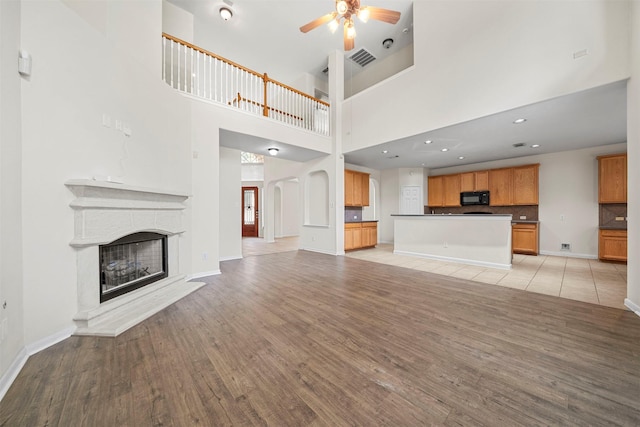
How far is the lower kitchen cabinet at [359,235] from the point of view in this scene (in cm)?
621

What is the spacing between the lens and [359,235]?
6.56 meters

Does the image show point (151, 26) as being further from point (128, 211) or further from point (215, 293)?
point (215, 293)

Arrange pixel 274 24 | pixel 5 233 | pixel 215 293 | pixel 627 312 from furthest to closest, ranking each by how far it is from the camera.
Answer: pixel 274 24, pixel 215 293, pixel 627 312, pixel 5 233

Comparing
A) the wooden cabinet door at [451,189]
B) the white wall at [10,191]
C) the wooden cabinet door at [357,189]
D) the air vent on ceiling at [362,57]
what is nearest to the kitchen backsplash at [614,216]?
the wooden cabinet door at [451,189]

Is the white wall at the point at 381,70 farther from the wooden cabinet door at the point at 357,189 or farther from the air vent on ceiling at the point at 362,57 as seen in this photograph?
the wooden cabinet door at the point at 357,189

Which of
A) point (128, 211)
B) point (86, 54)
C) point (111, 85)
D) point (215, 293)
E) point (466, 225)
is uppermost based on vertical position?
point (86, 54)

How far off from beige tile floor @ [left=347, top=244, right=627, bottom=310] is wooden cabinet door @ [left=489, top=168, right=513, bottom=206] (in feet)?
5.74

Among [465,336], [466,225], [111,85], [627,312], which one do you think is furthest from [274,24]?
[627,312]

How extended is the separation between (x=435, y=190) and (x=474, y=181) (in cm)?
113

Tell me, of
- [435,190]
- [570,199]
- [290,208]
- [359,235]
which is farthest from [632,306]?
[290,208]

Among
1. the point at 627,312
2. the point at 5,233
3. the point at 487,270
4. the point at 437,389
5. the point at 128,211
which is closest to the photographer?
the point at 437,389

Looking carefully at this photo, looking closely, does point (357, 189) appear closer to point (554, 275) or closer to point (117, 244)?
point (554, 275)

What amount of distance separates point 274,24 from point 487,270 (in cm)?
695

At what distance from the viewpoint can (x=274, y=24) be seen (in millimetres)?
5051
